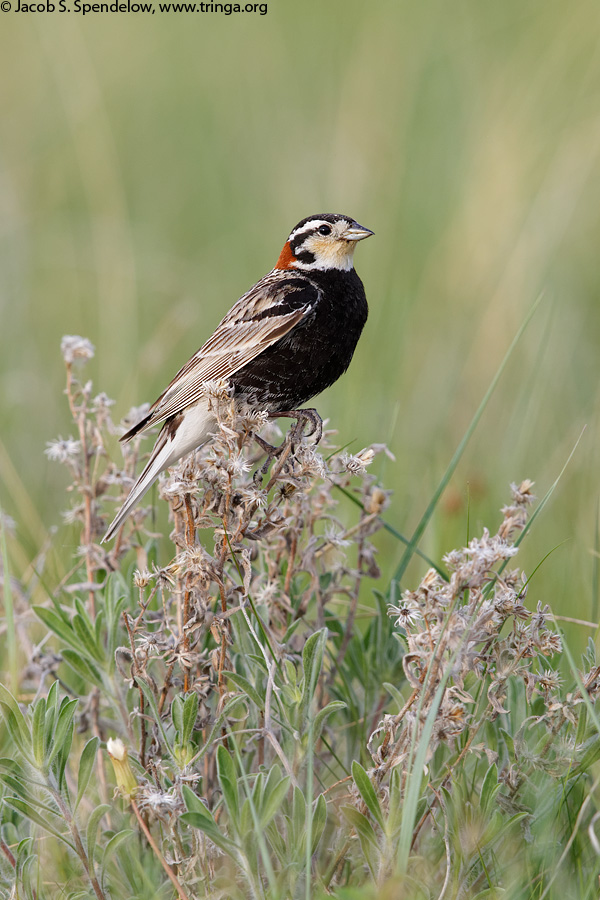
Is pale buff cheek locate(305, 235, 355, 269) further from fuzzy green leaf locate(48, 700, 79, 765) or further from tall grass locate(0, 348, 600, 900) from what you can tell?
fuzzy green leaf locate(48, 700, 79, 765)

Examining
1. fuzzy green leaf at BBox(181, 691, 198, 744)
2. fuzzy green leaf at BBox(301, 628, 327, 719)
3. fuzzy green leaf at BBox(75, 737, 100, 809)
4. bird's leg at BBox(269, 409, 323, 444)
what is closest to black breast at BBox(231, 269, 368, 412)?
bird's leg at BBox(269, 409, 323, 444)

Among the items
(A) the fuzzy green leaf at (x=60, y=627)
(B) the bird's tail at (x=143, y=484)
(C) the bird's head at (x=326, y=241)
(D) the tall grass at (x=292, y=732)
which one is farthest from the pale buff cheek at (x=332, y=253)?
(A) the fuzzy green leaf at (x=60, y=627)

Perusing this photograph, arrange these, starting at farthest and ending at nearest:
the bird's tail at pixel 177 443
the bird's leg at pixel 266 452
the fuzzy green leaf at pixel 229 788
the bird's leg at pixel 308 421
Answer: the bird's tail at pixel 177 443 → the bird's leg at pixel 308 421 → the bird's leg at pixel 266 452 → the fuzzy green leaf at pixel 229 788

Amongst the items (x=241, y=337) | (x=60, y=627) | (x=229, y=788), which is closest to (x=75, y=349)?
(x=241, y=337)

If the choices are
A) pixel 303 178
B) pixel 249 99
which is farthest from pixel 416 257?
pixel 249 99

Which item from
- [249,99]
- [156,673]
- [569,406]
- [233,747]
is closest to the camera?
[233,747]

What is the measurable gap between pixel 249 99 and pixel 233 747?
7665 millimetres

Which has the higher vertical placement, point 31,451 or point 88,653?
point 88,653

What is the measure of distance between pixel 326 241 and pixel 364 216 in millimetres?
3114

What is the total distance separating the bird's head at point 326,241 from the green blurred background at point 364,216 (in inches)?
27.0

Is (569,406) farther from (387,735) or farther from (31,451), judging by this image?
(387,735)

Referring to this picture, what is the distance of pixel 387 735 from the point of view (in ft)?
8.37

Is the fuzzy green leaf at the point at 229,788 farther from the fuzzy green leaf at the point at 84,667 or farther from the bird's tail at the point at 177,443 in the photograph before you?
the bird's tail at the point at 177,443

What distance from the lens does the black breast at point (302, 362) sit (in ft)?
11.9
